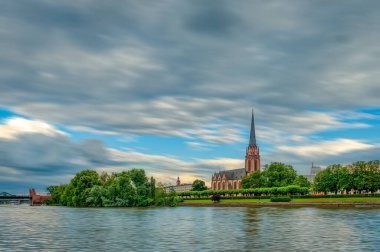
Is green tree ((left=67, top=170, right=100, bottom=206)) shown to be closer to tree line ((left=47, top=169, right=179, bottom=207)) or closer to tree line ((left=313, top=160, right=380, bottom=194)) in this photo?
tree line ((left=47, top=169, right=179, bottom=207))

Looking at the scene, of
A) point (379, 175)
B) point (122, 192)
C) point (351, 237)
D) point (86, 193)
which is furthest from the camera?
point (379, 175)

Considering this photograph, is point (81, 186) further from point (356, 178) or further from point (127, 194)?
point (356, 178)

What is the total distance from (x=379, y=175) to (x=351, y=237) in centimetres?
14667

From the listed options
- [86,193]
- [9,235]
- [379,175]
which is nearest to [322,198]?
[379,175]

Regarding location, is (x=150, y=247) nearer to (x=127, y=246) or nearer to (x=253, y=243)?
(x=127, y=246)

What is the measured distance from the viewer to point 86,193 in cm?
16438

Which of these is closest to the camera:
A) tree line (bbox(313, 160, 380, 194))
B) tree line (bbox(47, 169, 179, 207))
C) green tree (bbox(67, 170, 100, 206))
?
tree line (bbox(47, 169, 179, 207))

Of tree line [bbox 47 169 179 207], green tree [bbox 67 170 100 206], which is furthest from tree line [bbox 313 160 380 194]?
green tree [bbox 67 170 100 206]

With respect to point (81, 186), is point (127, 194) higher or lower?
lower

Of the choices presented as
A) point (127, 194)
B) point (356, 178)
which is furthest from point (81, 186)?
point (356, 178)

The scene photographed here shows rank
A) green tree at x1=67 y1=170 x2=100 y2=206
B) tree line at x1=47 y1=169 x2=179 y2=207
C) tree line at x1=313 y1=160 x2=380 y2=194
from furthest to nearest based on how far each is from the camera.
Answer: tree line at x1=313 y1=160 x2=380 y2=194, green tree at x1=67 y1=170 x2=100 y2=206, tree line at x1=47 y1=169 x2=179 y2=207

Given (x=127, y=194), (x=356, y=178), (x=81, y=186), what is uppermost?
(x=356, y=178)

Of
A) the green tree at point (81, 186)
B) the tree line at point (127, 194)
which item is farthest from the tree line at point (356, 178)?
the green tree at point (81, 186)

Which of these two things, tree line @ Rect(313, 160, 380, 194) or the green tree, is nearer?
the green tree
